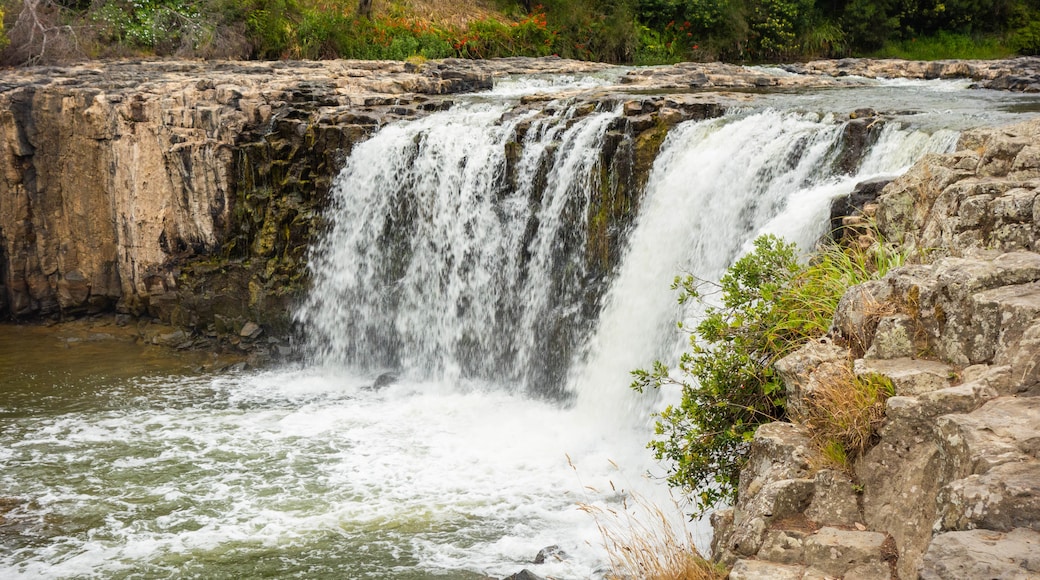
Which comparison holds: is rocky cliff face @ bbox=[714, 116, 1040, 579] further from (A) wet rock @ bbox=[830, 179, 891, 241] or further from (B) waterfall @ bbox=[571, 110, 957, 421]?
→ (B) waterfall @ bbox=[571, 110, 957, 421]

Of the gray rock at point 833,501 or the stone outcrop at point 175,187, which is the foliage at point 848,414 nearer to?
the gray rock at point 833,501

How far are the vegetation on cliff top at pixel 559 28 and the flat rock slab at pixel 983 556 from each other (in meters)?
19.8

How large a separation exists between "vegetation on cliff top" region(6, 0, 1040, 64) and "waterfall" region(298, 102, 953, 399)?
31.2 feet

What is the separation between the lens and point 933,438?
181 inches

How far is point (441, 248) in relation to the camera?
42.7 feet

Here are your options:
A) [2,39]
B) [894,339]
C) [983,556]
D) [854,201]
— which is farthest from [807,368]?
[2,39]

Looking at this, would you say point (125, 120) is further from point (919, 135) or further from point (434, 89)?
point (919, 135)

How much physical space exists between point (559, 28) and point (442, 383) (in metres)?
17.3

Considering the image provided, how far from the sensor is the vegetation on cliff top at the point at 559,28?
68.0 feet

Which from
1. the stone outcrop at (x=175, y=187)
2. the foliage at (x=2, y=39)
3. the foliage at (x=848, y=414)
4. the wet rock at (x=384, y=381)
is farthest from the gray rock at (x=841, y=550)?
the foliage at (x=2, y=39)

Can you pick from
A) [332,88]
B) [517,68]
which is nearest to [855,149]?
[332,88]

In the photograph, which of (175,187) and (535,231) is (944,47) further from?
(175,187)

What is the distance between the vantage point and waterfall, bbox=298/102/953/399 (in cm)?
1022

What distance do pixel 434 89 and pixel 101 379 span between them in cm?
748
